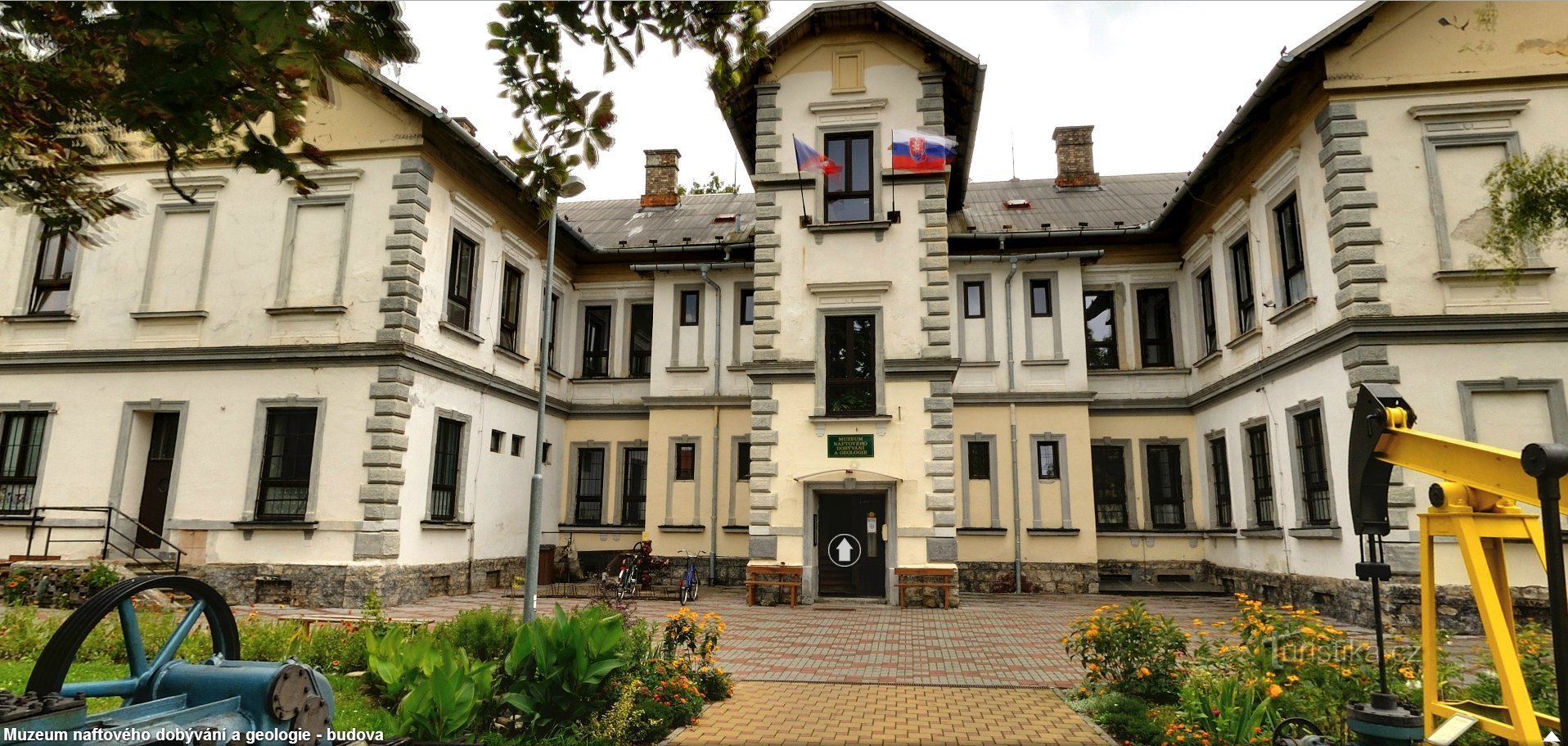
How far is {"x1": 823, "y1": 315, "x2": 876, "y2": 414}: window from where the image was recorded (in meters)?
16.0

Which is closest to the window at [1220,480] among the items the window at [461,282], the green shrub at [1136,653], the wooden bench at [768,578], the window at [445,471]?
the wooden bench at [768,578]

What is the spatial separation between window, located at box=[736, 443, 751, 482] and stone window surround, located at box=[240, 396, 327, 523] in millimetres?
9182

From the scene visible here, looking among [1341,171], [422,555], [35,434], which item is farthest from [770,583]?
[35,434]

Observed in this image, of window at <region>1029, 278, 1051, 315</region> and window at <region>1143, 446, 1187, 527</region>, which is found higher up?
window at <region>1029, 278, 1051, 315</region>

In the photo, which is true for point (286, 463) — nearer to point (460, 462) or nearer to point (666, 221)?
point (460, 462)

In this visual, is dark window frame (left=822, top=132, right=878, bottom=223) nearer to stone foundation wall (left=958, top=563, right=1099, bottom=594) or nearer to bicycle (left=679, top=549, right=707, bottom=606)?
bicycle (left=679, top=549, right=707, bottom=606)

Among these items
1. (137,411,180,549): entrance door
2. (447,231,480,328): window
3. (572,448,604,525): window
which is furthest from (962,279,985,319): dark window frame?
(137,411,180,549): entrance door

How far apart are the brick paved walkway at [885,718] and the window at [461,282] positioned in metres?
11.5

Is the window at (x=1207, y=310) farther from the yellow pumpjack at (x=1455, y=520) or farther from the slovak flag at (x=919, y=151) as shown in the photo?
the yellow pumpjack at (x=1455, y=520)

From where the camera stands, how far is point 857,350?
1625 cm

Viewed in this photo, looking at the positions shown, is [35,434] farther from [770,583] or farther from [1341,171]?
[1341,171]

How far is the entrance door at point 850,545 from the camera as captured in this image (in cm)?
1634

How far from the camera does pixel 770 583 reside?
15383mm

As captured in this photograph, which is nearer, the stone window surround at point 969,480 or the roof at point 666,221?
the stone window surround at point 969,480
